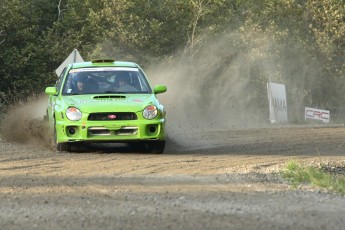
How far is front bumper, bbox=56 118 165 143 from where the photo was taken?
1571 centimetres

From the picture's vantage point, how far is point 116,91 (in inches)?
664

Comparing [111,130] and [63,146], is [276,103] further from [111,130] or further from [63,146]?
[111,130]

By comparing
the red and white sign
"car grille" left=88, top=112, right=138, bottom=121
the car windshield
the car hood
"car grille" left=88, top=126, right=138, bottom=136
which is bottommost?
the red and white sign

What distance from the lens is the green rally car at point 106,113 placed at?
51.6 feet

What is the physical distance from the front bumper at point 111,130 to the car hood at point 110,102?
0.77ft

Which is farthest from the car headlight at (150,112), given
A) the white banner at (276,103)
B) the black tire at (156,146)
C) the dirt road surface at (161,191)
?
the white banner at (276,103)

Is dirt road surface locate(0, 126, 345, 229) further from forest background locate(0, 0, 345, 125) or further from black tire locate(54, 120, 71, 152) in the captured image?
forest background locate(0, 0, 345, 125)

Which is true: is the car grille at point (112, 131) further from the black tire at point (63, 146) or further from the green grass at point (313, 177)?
the green grass at point (313, 177)

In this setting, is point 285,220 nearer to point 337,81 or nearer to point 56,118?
point 56,118

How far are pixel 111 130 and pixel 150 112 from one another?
712mm

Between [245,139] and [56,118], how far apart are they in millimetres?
6193

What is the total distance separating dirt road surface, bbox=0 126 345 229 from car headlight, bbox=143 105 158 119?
65 cm

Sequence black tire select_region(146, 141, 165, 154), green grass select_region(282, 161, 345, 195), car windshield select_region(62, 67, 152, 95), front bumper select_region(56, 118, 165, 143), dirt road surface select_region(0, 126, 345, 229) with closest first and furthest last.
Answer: dirt road surface select_region(0, 126, 345, 229) < green grass select_region(282, 161, 345, 195) < front bumper select_region(56, 118, 165, 143) < black tire select_region(146, 141, 165, 154) < car windshield select_region(62, 67, 152, 95)

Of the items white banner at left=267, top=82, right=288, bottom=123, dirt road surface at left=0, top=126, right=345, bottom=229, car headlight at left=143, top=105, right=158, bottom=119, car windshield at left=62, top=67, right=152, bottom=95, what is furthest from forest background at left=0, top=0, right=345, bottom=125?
dirt road surface at left=0, top=126, right=345, bottom=229
